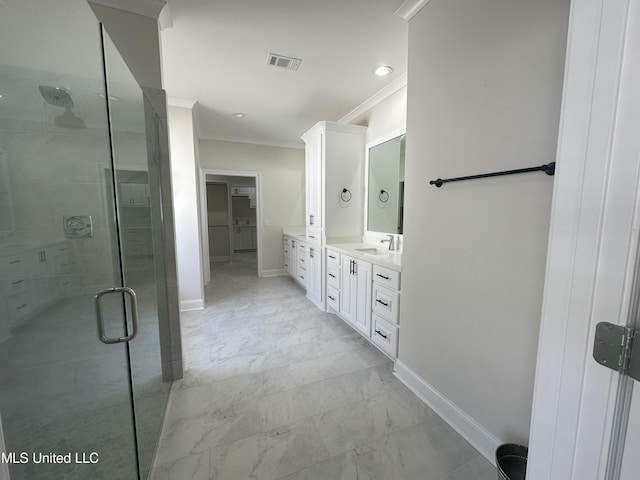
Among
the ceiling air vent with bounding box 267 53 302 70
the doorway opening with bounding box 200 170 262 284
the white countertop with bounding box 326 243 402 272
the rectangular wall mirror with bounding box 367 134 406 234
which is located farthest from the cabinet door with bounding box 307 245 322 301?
the doorway opening with bounding box 200 170 262 284

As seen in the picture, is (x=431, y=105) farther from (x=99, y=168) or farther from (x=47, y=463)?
(x=47, y=463)

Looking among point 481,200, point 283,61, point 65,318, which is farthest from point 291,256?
point 481,200

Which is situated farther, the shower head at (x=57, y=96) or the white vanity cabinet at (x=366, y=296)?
the white vanity cabinet at (x=366, y=296)

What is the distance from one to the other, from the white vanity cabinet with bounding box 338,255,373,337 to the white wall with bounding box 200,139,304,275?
2.51 m

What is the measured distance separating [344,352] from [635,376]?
7.13ft

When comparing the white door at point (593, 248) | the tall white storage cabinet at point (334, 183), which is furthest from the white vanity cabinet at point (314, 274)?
the white door at point (593, 248)

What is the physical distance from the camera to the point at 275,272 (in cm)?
532

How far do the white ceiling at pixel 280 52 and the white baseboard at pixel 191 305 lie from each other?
255 cm

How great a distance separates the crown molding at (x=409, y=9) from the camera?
1.75m

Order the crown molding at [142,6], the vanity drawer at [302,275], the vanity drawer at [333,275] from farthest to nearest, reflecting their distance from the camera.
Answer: the vanity drawer at [302,275] < the vanity drawer at [333,275] < the crown molding at [142,6]

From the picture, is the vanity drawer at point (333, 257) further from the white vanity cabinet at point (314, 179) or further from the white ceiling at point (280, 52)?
the white ceiling at point (280, 52)

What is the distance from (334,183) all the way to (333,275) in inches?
46.0

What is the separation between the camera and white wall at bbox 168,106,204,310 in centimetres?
331

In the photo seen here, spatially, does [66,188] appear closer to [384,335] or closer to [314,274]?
[384,335]
